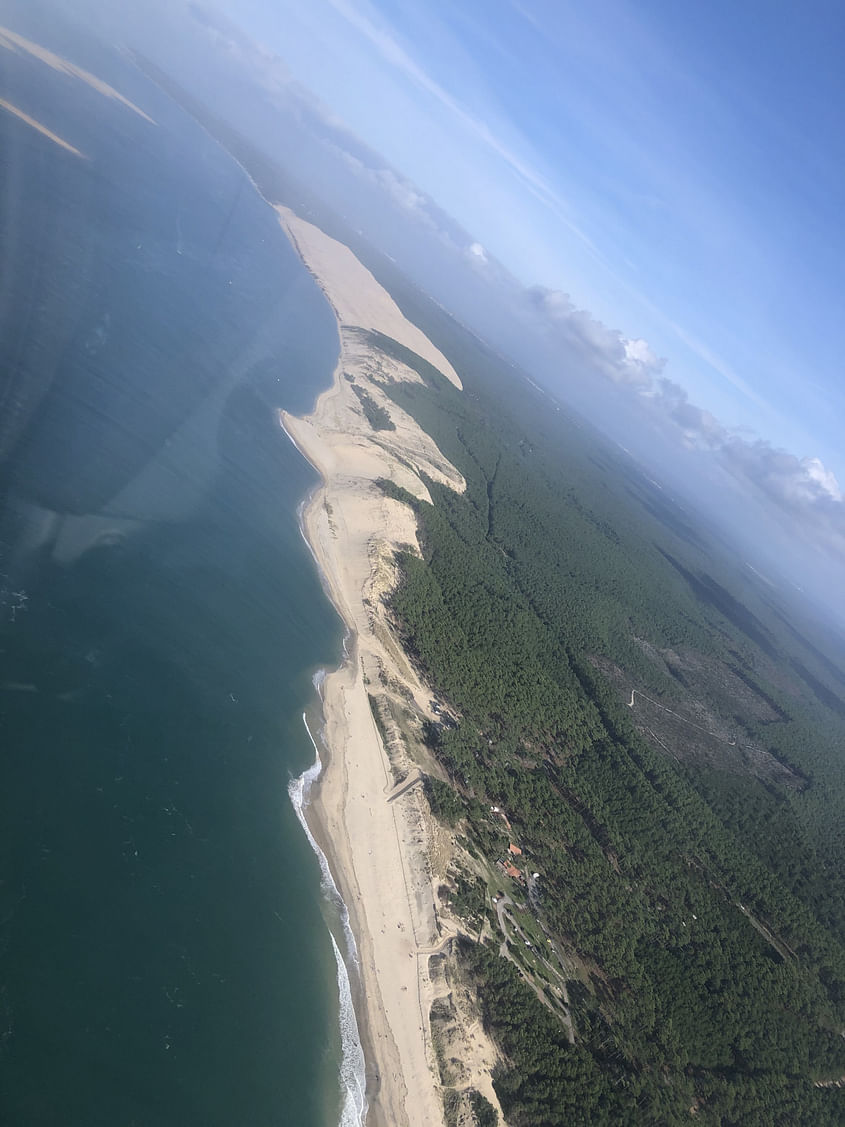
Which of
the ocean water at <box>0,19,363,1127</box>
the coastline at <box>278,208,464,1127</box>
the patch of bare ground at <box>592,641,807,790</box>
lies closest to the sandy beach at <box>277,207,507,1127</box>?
the coastline at <box>278,208,464,1127</box>

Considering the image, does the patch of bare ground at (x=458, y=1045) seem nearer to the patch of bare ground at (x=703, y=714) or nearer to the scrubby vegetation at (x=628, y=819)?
the scrubby vegetation at (x=628, y=819)

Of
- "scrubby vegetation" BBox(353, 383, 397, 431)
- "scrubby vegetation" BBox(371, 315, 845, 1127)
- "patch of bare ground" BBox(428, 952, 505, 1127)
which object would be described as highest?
"scrubby vegetation" BBox(353, 383, 397, 431)

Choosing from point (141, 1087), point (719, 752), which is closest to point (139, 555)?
point (141, 1087)

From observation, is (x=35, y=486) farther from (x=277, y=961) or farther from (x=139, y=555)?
(x=277, y=961)

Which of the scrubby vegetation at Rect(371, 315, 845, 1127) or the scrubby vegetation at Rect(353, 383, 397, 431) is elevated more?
the scrubby vegetation at Rect(353, 383, 397, 431)

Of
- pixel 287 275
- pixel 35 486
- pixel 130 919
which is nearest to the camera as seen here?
pixel 130 919

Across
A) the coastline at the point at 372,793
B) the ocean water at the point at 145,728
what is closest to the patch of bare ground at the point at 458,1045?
the coastline at the point at 372,793

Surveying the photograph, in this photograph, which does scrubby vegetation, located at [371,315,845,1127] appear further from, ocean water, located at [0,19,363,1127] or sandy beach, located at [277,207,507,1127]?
ocean water, located at [0,19,363,1127]
